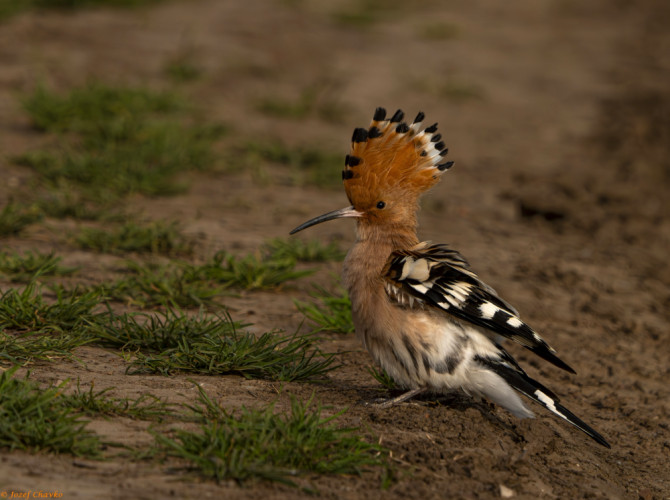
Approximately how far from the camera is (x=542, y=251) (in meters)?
6.06

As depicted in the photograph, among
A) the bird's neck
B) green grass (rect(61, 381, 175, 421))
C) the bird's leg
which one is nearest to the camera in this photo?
green grass (rect(61, 381, 175, 421))

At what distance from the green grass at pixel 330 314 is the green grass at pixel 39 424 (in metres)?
1.49

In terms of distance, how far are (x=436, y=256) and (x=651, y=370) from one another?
1.66 m

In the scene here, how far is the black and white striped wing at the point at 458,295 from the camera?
3289mm

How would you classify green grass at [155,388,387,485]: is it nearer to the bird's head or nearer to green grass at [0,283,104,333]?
the bird's head

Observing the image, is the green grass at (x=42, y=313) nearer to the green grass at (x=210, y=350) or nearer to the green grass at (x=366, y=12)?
the green grass at (x=210, y=350)

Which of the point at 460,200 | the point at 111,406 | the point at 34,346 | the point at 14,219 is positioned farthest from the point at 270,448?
the point at 460,200

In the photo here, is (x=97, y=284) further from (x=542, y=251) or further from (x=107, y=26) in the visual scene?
(x=107, y=26)

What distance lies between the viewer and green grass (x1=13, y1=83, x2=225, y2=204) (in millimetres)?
6078

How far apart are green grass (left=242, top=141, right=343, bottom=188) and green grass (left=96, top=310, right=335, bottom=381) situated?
3.14 meters

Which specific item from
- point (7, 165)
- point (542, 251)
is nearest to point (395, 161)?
point (542, 251)

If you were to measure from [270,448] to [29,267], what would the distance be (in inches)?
85.4

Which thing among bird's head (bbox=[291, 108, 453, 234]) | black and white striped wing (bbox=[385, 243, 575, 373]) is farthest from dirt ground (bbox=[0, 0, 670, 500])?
bird's head (bbox=[291, 108, 453, 234])

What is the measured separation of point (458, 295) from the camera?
3309 millimetres
